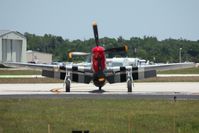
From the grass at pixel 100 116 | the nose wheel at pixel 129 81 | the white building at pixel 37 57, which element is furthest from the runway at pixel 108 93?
the white building at pixel 37 57

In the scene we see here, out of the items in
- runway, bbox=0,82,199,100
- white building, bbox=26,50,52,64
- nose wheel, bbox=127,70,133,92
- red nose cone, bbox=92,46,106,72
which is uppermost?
white building, bbox=26,50,52,64

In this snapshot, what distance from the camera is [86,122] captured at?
22.2 m

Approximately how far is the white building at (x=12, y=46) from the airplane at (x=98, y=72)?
109094 millimetres

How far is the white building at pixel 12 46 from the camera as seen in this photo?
6152 inches

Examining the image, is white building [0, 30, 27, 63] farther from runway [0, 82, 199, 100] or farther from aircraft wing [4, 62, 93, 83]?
aircraft wing [4, 62, 93, 83]

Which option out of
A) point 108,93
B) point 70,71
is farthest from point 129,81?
point 70,71

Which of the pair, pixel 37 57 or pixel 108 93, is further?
pixel 37 57

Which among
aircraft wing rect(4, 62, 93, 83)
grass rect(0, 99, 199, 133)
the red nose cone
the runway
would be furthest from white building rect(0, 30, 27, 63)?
grass rect(0, 99, 199, 133)

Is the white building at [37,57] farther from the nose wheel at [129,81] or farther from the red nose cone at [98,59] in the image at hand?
the red nose cone at [98,59]

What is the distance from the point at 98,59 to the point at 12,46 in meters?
123

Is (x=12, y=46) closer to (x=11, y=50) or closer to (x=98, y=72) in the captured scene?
(x=11, y=50)

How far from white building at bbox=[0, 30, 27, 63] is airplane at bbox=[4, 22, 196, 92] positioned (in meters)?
109

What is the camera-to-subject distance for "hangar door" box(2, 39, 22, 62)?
15635 cm

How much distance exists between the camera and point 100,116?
79.6ft
